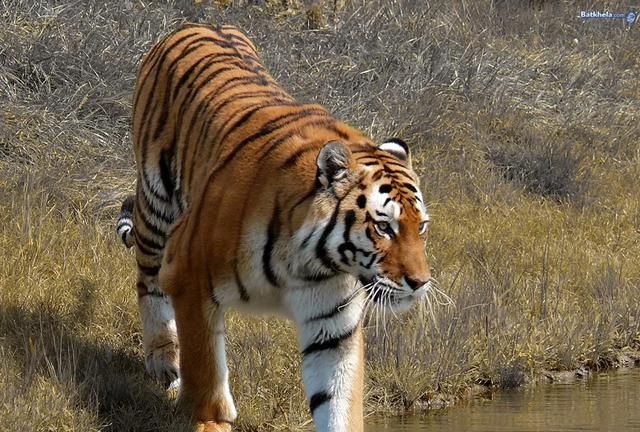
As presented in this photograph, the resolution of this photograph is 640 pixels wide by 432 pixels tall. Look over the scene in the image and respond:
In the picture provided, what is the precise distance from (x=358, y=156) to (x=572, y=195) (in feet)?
16.8

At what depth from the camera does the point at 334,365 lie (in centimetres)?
478

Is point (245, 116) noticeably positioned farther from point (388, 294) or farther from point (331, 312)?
point (388, 294)

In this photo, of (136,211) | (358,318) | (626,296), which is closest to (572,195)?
(626,296)

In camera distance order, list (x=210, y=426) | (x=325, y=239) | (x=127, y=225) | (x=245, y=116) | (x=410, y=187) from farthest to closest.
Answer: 1. (x=127, y=225)
2. (x=245, y=116)
3. (x=210, y=426)
4. (x=410, y=187)
5. (x=325, y=239)

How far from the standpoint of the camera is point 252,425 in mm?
5531

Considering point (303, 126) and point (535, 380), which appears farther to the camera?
point (535, 380)

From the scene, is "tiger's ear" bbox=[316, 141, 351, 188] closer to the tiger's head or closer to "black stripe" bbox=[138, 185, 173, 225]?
the tiger's head

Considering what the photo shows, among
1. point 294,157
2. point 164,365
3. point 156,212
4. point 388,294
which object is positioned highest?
point 294,157

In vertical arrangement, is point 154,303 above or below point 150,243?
below

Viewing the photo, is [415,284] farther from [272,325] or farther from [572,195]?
[572,195]

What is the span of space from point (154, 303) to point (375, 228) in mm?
1833

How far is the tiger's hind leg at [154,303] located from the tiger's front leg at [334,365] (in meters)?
1.21

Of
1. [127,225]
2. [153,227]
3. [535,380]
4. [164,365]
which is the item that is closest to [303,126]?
[153,227]

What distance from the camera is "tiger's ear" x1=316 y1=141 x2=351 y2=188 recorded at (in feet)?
14.7
